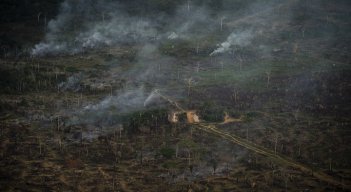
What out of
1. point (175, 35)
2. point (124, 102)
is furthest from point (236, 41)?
point (124, 102)

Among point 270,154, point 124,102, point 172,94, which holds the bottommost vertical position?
point 270,154

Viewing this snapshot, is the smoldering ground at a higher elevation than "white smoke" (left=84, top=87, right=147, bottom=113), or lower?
higher

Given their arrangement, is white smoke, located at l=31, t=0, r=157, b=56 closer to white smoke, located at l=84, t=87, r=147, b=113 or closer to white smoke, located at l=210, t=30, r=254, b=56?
white smoke, located at l=210, t=30, r=254, b=56

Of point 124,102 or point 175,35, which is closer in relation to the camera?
point 124,102

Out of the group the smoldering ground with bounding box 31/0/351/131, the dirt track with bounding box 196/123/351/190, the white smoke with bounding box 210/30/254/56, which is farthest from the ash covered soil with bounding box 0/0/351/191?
the dirt track with bounding box 196/123/351/190

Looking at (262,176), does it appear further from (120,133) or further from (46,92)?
(46,92)

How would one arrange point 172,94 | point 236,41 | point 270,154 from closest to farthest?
point 270,154, point 172,94, point 236,41

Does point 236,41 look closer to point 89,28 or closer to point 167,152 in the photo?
point 89,28
